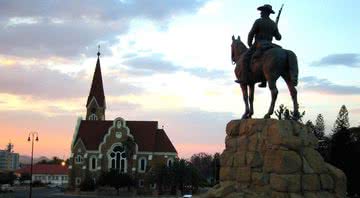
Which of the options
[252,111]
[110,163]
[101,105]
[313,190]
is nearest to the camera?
[313,190]

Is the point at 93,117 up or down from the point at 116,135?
up

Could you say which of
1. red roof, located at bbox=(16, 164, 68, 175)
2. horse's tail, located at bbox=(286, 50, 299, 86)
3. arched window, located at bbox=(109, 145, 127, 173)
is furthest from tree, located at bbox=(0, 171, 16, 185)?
horse's tail, located at bbox=(286, 50, 299, 86)

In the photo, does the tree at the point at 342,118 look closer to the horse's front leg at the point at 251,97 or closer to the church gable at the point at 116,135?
the church gable at the point at 116,135

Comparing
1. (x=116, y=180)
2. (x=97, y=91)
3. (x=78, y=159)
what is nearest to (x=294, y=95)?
(x=116, y=180)

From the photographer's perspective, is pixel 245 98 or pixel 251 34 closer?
pixel 251 34

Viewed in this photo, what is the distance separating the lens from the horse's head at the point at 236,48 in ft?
55.7

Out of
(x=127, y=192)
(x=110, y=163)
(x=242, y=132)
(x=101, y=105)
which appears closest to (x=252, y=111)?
(x=242, y=132)

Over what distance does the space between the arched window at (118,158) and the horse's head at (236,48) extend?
8939cm

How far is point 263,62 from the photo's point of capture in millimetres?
15523

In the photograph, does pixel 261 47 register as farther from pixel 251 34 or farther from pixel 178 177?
pixel 178 177

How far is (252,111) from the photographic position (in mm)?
16641

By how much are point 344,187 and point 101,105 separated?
10686 centimetres

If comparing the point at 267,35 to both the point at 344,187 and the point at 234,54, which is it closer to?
the point at 234,54

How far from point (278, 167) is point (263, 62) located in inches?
121
